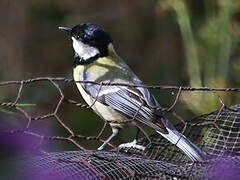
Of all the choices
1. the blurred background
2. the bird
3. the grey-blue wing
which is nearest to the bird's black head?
the bird

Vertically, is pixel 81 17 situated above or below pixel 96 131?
above

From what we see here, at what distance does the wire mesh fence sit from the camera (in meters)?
1.05

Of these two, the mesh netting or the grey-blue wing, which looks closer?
the mesh netting

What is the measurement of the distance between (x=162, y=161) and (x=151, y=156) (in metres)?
0.16

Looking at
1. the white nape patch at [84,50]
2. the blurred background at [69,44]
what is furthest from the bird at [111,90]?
the blurred background at [69,44]

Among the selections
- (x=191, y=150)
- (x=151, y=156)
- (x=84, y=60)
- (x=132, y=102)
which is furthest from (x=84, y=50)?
(x=191, y=150)

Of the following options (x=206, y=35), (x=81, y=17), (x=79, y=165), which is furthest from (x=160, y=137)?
(x=81, y=17)

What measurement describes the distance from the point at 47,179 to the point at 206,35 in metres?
2.17

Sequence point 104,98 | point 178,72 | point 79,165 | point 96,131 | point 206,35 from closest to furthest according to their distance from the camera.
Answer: point 79,165
point 104,98
point 206,35
point 96,131
point 178,72

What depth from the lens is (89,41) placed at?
91.3 inches

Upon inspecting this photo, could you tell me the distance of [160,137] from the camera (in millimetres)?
1868

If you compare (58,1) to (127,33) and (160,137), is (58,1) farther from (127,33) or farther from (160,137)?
(160,137)

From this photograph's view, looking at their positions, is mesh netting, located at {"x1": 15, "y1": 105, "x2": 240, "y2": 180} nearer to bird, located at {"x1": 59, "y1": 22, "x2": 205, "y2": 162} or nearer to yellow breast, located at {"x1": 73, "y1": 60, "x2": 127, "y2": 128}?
bird, located at {"x1": 59, "y1": 22, "x2": 205, "y2": 162}

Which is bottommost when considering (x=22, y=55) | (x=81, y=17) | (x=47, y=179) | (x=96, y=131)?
(x=96, y=131)
